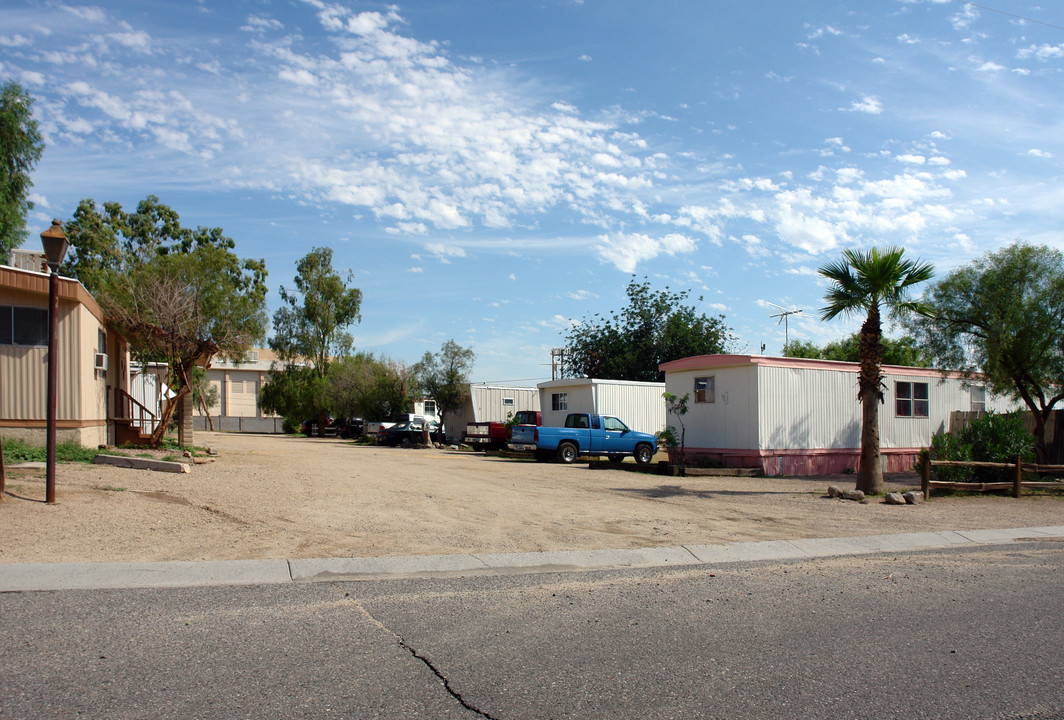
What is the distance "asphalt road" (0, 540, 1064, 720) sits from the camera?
445cm

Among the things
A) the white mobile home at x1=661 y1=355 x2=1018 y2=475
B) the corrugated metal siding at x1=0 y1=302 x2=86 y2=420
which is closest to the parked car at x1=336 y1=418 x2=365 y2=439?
the white mobile home at x1=661 y1=355 x2=1018 y2=475

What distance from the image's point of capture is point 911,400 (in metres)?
23.6

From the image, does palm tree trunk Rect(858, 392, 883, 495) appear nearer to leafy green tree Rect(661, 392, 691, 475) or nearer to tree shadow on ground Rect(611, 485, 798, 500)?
tree shadow on ground Rect(611, 485, 798, 500)

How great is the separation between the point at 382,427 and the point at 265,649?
110 ft

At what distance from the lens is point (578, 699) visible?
454 cm

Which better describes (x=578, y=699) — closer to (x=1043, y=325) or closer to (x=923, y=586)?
(x=923, y=586)

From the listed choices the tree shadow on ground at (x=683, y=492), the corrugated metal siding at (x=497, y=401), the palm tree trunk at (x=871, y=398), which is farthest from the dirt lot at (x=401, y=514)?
the corrugated metal siding at (x=497, y=401)

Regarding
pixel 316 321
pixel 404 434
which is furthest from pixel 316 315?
pixel 404 434

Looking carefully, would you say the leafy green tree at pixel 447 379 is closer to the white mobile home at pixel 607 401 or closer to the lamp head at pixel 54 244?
the white mobile home at pixel 607 401

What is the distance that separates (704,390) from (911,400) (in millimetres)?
6888

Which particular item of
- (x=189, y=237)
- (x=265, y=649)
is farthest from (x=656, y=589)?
(x=189, y=237)

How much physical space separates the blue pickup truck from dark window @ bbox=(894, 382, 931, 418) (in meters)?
7.68

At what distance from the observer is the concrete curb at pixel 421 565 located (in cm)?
732

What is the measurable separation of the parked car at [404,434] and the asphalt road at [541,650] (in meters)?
28.7
